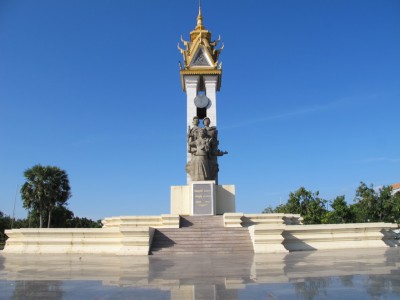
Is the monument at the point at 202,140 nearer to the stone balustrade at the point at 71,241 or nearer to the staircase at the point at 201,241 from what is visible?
the staircase at the point at 201,241

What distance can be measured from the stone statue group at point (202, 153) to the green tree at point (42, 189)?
18.1m

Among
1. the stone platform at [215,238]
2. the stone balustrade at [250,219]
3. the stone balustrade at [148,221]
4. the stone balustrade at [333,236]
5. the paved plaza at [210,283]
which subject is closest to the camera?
the paved plaza at [210,283]

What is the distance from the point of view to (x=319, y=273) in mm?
6047

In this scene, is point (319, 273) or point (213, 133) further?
point (213, 133)

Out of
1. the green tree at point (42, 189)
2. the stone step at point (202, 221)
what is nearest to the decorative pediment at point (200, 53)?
the stone step at point (202, 221)

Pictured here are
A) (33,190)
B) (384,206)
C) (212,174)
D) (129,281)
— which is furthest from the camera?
(33,190)

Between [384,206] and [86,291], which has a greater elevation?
[384,206]

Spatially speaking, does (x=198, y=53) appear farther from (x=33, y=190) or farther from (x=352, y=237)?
(x=33, y=190)

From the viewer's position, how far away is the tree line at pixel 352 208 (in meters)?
26.6

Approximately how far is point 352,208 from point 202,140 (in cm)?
1887

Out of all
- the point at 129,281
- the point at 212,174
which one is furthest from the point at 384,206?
the point at 129,281

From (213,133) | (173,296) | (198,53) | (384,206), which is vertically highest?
(198,53)

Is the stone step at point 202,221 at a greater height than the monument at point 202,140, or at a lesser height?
lesser

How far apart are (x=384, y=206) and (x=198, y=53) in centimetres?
1654
